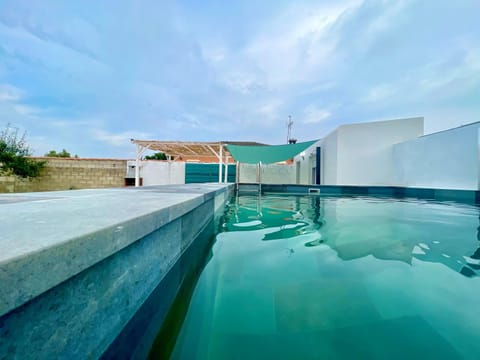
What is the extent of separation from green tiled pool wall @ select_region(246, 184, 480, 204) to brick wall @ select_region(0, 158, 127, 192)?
321 inches

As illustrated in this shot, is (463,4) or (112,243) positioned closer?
(112,243)

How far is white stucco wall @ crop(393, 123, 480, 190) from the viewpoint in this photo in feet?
23.1

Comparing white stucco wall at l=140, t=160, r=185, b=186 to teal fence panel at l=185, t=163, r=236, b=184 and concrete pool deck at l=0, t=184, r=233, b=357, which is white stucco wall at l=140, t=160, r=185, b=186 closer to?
teal fence panel at l=185, t=163, r=236, b=184

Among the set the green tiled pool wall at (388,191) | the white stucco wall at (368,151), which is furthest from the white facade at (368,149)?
the green tiled pool wall at (388,191)

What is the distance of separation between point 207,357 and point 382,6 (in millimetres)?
11570

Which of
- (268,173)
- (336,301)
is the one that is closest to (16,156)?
(268,173)

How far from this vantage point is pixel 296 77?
1251 centimetres

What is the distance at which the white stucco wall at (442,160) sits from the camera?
7.05 meters

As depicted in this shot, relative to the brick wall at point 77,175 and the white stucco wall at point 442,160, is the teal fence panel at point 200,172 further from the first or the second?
the white stucco wall at point 442,160

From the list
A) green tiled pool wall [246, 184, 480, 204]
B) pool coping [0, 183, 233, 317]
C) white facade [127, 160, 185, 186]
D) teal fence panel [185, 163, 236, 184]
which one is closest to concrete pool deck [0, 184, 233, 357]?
pool coping [0, 183, 233, 317]

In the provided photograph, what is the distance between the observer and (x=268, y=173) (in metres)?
15.6

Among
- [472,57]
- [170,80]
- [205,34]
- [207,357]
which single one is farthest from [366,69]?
[207,357]

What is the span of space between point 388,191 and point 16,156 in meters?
19.6

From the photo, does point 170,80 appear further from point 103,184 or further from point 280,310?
point 280,310
